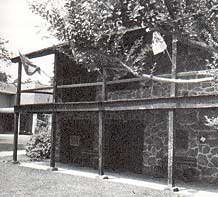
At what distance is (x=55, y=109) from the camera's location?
14.8 m

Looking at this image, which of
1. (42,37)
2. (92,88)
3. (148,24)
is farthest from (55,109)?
(148,24)

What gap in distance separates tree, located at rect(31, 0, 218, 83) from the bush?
9105 millimetres

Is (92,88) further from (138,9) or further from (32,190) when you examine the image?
(138,9)

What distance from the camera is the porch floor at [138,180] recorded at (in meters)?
10.9

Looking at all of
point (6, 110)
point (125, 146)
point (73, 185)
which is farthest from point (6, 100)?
point (73, 185)

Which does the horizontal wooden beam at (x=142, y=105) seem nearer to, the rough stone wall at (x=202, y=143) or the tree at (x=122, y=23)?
the tree at (x=122, y=23)

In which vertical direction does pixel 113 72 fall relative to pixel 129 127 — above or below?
above

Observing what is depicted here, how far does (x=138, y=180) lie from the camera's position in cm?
1271

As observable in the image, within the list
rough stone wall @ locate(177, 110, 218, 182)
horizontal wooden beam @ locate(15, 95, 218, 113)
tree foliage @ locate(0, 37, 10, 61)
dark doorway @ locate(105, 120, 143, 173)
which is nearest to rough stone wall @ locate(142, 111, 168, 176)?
dark doorway @ locate(105, 120, 143, 173)

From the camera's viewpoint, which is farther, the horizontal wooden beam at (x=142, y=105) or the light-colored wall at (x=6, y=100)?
the light-colored wall at (x=6, y=100)

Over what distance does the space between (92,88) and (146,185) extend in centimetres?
648

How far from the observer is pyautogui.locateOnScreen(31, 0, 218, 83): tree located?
6.81 meters

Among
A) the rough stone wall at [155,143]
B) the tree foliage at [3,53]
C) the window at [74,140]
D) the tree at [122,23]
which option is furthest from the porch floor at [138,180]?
the tree foliage at [3,53]

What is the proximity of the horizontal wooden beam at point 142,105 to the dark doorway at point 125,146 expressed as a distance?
2475 mm
